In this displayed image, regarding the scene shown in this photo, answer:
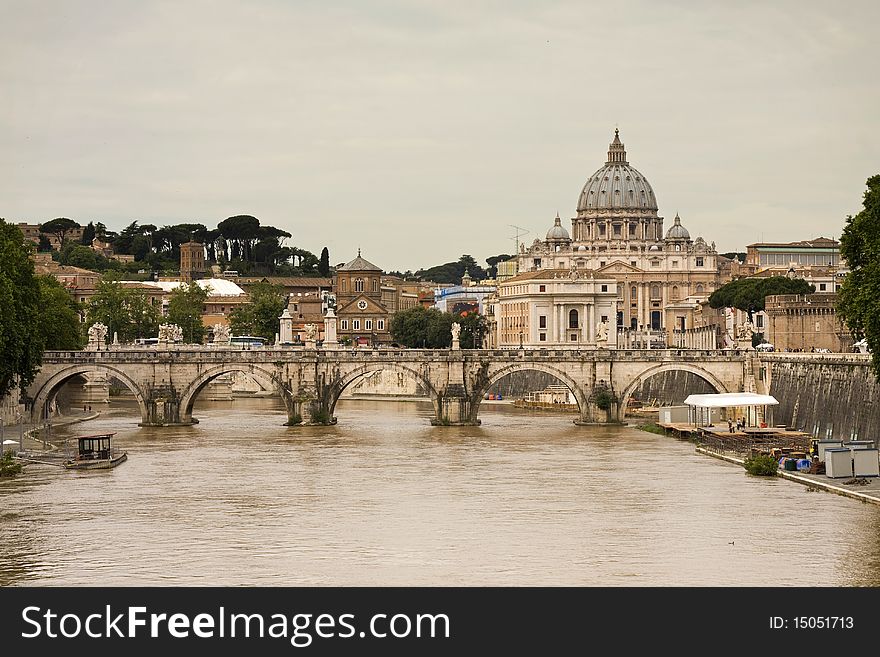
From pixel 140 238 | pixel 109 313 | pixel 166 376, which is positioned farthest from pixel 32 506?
pixel 140 238

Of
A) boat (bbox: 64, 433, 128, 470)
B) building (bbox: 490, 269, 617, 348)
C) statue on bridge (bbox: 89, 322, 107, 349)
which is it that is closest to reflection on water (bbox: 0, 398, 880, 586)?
boat (bbox: 64, 433, 128, 470)

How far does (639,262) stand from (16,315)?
13290 cm

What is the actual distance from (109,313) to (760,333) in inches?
1752

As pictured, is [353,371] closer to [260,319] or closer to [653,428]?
[653,428]

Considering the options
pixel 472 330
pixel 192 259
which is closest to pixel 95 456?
pixel 472 330

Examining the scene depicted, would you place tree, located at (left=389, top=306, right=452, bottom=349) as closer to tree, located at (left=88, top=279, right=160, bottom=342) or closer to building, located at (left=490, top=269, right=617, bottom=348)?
building, located at (left=490, top=269, right=617, bottom=348)

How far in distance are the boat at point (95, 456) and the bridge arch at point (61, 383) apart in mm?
17229

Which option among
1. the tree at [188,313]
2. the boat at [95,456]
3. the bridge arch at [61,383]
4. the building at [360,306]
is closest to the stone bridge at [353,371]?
the bridge arch at [61,383]

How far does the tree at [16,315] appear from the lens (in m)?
59.1

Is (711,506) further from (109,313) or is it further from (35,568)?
(109,313)

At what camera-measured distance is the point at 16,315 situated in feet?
199

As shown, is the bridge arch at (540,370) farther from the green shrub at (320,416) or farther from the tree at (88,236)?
the tree at (88,236)

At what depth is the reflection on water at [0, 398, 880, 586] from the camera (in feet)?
112

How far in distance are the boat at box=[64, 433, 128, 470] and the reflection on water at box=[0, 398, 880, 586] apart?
644 millimetres
